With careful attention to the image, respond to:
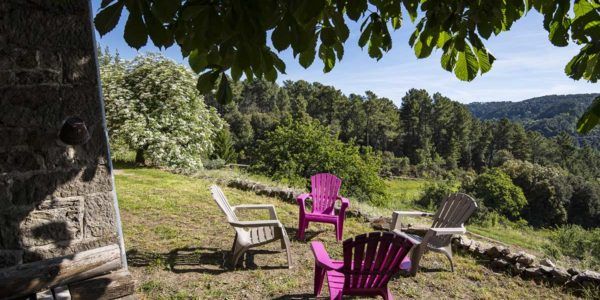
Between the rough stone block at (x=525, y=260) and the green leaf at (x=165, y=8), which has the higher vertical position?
the green leaf at (x=165, y=8)

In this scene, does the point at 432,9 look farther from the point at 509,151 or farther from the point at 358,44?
the point at 509,151

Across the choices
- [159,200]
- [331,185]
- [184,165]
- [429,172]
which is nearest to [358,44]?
[331,185]

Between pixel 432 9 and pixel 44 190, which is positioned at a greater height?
pixel 432 9

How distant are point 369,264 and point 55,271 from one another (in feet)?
6.98

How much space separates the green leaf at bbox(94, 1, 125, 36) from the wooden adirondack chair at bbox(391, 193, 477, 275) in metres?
3.29

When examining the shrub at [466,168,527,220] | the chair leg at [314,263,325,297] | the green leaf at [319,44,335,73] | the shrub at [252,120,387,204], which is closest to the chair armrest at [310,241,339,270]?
the chair leg at [314,263,325,297]

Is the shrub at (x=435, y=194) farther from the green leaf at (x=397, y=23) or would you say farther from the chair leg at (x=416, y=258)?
the green leaf at (x=397, y=23)

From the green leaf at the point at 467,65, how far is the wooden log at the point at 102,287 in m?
2.14

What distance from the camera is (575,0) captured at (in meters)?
1.53

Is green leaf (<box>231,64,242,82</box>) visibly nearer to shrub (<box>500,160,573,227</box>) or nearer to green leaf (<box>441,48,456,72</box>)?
green leaf (<box>441,48,456,72</box>)

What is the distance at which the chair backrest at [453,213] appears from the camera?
396 centimetres

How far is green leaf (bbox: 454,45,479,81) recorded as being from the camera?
1663mm

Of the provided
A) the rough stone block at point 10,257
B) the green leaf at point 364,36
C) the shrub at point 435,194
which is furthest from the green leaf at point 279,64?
the shrub at point 435,194

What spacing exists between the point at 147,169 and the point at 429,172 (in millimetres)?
39521
